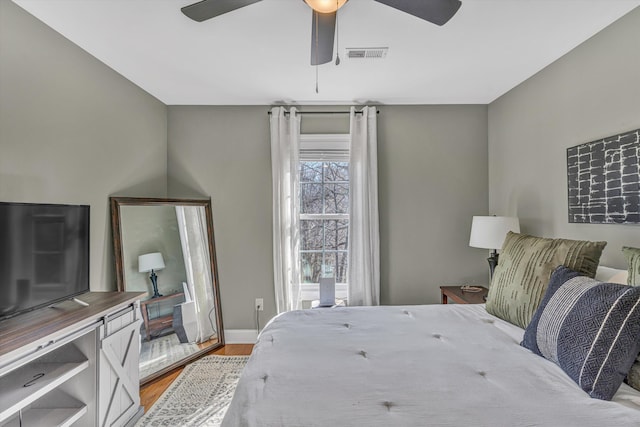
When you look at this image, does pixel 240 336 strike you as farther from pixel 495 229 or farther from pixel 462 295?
pixel 495 229

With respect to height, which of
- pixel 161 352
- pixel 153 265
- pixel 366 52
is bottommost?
pixel 161 352

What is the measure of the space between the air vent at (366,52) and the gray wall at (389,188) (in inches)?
42.0

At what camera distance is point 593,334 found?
1.18 metres

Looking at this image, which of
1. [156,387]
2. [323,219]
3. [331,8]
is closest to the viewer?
[331,8]

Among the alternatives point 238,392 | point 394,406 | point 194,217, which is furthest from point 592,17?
point 194,217

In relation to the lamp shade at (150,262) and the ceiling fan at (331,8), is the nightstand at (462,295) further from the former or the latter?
the lamp shade at (150,262)

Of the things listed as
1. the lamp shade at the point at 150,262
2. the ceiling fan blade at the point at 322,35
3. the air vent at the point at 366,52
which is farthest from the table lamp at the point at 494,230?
the lamp shade at the point at 150,262

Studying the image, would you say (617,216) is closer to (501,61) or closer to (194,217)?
(501,61)

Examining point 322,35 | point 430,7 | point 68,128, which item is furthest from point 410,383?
point 68,128

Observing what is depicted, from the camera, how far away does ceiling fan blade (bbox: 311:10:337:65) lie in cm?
167

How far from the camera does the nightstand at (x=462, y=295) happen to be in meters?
2.66

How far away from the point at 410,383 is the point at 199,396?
191 centimetres

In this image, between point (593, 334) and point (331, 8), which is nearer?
point (593, 334)

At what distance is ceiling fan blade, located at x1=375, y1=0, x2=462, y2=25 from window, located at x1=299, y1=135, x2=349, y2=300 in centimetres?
200
